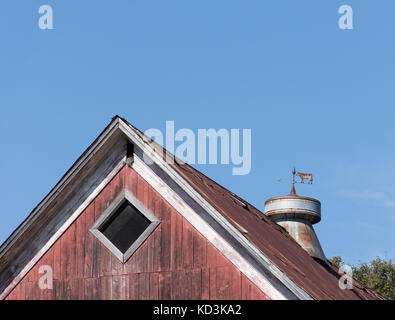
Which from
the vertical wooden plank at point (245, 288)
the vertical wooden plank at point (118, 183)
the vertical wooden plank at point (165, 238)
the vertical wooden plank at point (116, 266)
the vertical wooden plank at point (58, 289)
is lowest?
the vertical wooden plank at point (245, 288)

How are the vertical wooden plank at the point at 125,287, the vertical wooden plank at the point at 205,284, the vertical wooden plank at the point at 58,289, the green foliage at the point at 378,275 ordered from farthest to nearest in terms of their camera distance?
the green foliage at the point at 378,275
the vertical wooden plank at the point at 58,289
the vertical wooden plank at the point at 125,287
the vertical wooden plank at the point at 205,284

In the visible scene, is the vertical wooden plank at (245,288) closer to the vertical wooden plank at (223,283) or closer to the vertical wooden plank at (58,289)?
the vertical wooden plank at (223,283)

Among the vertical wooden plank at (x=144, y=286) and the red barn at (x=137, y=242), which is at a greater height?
the red barn at (x=137, y=242)

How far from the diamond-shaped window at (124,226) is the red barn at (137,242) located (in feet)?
0.06

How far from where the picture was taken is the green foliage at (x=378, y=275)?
38.5m

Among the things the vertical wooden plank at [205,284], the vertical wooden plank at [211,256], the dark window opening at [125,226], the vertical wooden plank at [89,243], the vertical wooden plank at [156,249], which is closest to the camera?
the vertical wooden plank at [205,284]

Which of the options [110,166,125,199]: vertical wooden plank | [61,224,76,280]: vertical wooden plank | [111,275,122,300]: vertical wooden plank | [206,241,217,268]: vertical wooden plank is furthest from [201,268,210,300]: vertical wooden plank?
[61,224,76,280]: vertical wooden plank

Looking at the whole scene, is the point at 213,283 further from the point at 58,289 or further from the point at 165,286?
the point at 58,289

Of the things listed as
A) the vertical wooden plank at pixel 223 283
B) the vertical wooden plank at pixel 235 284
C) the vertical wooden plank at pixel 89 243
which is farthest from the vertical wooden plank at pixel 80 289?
the vertical wooden plank at pixel 235 284

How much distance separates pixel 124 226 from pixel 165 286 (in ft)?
4.53

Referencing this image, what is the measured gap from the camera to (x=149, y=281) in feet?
A: 43.4

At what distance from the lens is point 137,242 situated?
13.5 metres
